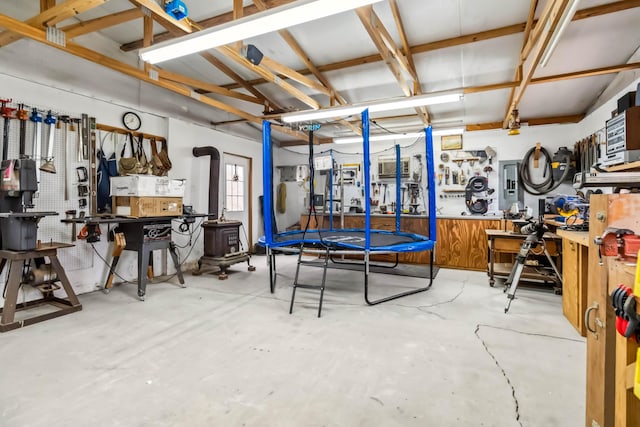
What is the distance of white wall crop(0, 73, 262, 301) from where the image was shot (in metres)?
3.66

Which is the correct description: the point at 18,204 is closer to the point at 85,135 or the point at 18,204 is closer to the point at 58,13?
the point at 85,135

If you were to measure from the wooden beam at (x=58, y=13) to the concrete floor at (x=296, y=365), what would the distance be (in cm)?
278

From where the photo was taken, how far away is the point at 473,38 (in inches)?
148

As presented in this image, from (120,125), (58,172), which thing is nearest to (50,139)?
(58,172)

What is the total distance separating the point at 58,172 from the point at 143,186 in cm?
102

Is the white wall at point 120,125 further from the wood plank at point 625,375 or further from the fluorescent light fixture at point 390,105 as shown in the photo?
the wood plank at point 625,375

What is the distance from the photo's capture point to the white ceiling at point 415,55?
3381 mm

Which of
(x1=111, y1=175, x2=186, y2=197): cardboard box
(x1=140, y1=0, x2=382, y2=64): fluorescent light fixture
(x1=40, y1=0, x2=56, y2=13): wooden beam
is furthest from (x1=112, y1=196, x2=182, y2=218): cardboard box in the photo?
(x1=40, y1=0, x2=56, y2=13): wooden beam

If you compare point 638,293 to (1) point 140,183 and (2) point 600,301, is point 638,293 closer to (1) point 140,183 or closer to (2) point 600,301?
(2) point 600,301

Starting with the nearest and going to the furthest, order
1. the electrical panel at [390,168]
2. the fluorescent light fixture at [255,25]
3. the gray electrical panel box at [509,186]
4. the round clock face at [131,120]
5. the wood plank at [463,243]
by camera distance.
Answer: the fluorescent light fixture at [255,25] < the round clock face at [131,120] < the wood plank at [463,243] < the gray electrical panel box at [509,186] < the electrical panel at [390,168]

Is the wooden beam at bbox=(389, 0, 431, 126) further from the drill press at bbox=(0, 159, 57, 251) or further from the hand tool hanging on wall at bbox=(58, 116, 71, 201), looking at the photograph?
Result: the hand tool hanging on wall at bbox=(58, 116, 71, 201)

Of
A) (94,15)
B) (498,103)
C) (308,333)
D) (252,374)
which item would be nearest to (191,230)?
(94,15)

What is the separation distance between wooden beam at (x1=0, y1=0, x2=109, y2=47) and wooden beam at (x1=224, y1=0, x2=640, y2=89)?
276 cm

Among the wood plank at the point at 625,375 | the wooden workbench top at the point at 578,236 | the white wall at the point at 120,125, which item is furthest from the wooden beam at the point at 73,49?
the wooden workbench top at the point at 578,236
